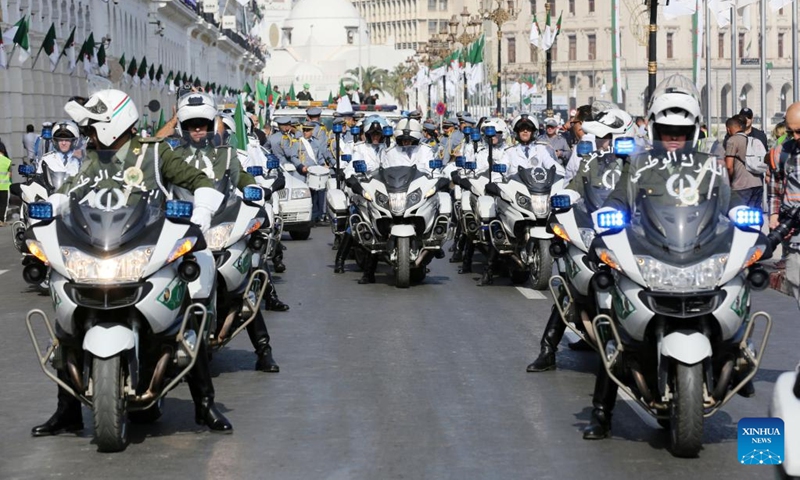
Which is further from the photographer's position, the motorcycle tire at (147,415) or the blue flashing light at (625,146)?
the motorcycle tire at (147,415)

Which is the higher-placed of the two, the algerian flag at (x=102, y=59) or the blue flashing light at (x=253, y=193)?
the algerian flag at (x=102, y=59)

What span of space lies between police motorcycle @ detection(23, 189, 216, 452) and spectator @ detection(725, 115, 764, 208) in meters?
14.6

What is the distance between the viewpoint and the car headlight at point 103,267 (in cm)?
766

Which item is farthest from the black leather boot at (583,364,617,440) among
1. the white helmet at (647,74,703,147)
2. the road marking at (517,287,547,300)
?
the road marking at (517,287,547,300)

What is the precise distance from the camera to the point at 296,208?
24531 mm

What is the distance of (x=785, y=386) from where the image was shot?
549 centimetres

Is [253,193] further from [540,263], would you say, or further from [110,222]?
[540,263]

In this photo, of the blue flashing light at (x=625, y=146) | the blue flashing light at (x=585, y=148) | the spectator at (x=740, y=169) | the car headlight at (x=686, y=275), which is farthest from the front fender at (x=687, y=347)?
the spectator at (x=740, y=169)

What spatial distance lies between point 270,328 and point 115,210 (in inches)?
225

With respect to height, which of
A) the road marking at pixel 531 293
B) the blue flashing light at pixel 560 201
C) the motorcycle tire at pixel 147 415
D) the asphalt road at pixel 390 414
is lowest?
the asphalt road at pixel 390 414

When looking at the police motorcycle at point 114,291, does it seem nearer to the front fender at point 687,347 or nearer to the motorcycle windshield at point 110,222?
the motorcycle windshield at point 110,222

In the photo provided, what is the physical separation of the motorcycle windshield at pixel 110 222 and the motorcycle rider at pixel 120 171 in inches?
3.4

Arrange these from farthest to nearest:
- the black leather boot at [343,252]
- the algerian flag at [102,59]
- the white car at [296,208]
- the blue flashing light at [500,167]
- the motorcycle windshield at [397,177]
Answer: the algerian flag at [102,59], the white car at [296,208], the black leather boot at [343,252], the blue flashing light at [500,167], the motorcycle windshield at [397,177]

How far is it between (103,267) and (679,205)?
2.73 meters
